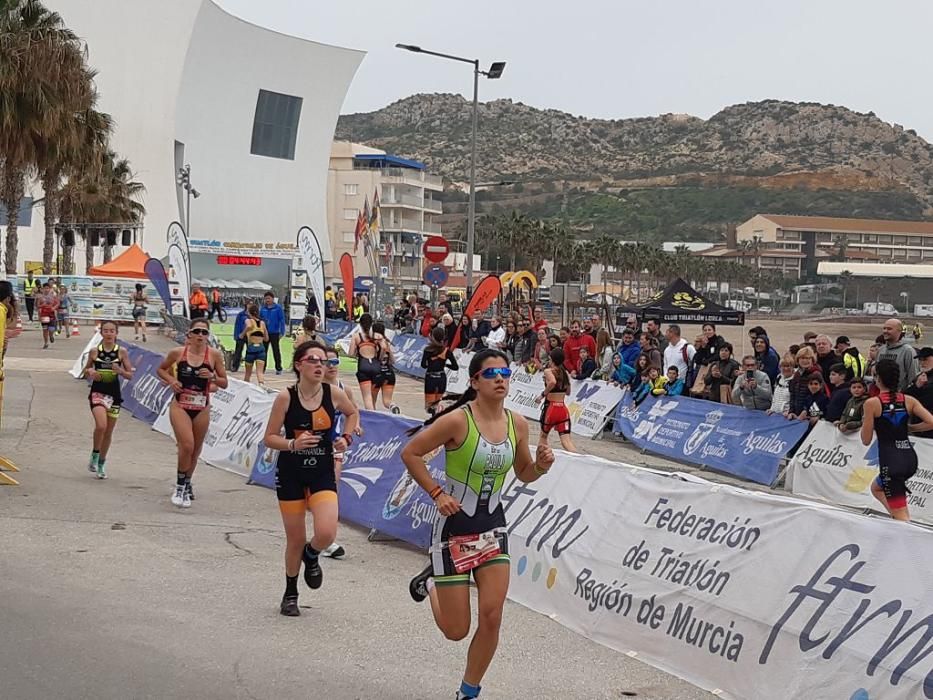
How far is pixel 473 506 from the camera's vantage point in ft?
18.8

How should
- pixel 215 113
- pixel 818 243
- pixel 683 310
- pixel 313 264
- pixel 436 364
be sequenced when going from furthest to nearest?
pixel 818 243 < pixel 215 113 < pixel 313 264 < pixel 683 310 < pixel 436 364

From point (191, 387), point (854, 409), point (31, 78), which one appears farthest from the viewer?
point (31, 78)

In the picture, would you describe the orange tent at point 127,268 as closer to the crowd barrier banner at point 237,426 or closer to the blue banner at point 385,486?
the crowd barrier banner at point 237,426

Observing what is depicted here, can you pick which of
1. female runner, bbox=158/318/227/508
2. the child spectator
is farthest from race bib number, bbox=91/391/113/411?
the child spectator

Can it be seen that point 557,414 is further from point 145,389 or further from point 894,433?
point 145,389

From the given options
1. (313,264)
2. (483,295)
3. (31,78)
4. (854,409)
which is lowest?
(854,409)

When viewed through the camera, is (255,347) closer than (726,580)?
No

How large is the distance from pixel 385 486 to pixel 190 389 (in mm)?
2046

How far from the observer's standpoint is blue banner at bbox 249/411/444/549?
9.68m

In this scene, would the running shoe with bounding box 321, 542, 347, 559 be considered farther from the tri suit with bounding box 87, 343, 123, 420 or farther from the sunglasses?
the tri suit with bounding box 87, 343, 123, 420

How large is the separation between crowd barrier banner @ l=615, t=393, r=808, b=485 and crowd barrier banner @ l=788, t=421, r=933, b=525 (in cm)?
43

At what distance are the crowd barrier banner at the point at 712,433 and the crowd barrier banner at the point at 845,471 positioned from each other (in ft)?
1.41

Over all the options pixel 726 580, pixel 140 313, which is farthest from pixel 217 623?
pixel 140 313

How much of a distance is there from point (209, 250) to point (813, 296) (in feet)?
137
